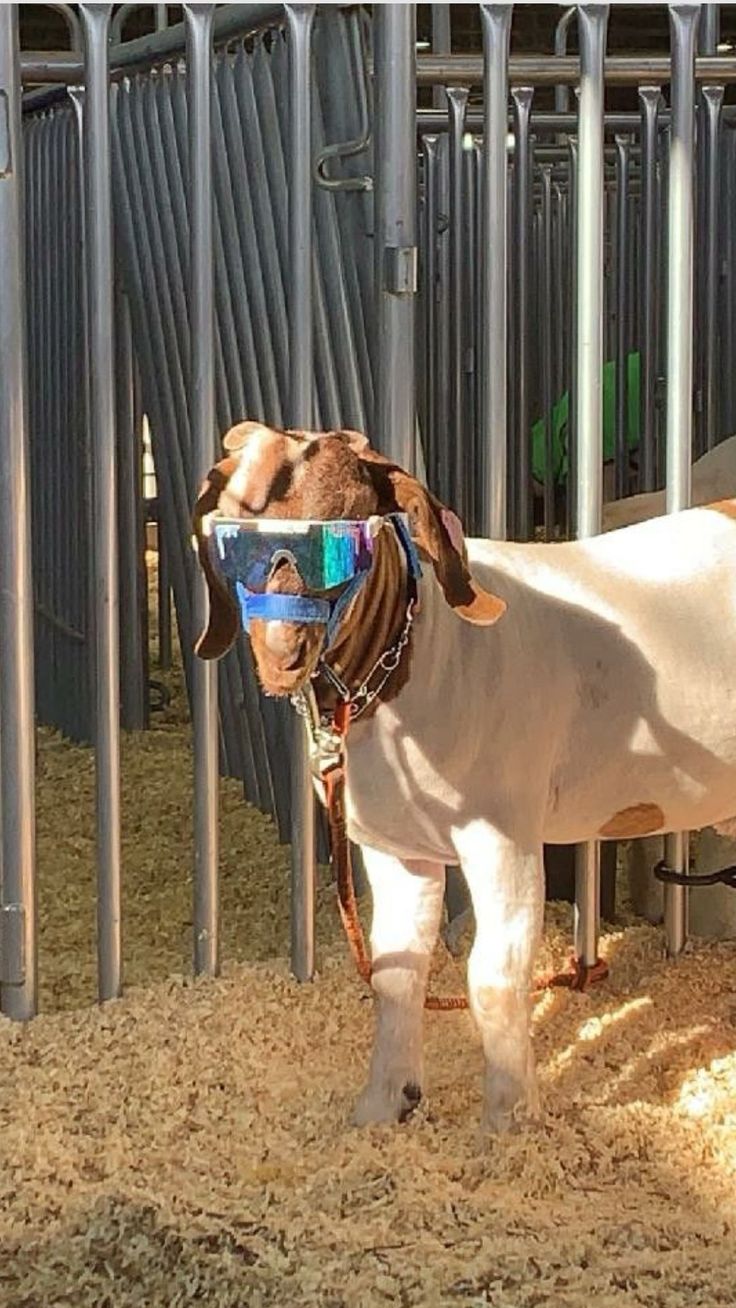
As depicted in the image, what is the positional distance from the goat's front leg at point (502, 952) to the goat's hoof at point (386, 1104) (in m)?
0.13

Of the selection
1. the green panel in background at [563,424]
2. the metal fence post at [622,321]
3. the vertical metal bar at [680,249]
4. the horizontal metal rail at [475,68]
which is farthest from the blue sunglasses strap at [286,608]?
the green panel in background at [563,424]

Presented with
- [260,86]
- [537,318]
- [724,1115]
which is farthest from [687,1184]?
[537,318]

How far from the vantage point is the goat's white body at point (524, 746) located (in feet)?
7.06

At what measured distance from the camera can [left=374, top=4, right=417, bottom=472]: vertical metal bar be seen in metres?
2.56

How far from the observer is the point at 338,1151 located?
2283mm

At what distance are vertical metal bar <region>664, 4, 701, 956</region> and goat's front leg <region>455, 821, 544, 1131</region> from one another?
2.63ft

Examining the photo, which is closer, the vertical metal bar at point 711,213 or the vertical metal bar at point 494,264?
the vertical metal bar at point 494,264

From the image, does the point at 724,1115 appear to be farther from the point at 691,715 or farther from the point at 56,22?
the point at 56,22

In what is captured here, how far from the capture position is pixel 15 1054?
8.68 feet

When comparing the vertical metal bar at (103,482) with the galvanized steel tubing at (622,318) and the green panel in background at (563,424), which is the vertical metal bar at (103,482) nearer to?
the galvanized steel tubing at (622,318)

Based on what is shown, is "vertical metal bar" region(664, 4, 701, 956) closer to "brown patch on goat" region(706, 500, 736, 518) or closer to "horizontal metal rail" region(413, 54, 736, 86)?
"horizontal metal rail" region(413, 54, 736, 86)

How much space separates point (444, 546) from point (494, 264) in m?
0.83

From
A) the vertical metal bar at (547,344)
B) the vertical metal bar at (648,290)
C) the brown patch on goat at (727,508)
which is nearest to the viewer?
the brown patch on goat at (727,508)

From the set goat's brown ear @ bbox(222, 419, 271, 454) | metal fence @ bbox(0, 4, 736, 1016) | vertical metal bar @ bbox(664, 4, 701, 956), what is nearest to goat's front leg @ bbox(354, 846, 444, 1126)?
metal fence @ bbox(0, 4, 736, 1016)
